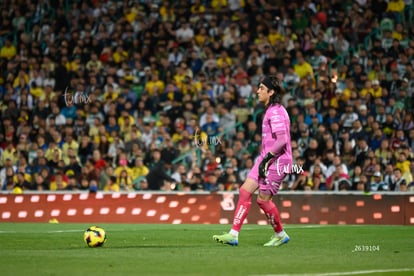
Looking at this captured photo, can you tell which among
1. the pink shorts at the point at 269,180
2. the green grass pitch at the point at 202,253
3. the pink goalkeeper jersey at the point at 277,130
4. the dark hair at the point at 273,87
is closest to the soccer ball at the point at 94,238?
the green grass pitch at the point at 202,253

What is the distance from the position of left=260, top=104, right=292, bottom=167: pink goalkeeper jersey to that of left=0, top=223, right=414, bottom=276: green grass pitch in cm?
115

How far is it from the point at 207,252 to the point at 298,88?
43.9 ft

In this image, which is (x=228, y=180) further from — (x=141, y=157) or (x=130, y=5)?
(x=130, y=5)

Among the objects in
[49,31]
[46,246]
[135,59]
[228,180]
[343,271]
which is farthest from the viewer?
[49,31]

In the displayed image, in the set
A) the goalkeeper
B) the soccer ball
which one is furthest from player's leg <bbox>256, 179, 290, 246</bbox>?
the soccer ball

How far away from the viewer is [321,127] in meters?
23.8

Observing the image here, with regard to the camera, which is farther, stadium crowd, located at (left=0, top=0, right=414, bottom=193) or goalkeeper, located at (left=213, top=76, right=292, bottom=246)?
stadium crowd, located at (left=0, top=0, right=414, bottom=193)

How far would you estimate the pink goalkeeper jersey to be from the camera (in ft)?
45.0

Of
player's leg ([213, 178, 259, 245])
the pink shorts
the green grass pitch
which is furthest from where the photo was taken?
the pink shorts

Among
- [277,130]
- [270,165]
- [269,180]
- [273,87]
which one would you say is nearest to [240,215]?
[269,180]

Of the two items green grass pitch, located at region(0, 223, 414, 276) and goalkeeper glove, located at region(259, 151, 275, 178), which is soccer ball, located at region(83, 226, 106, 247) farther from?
goalkeeper glove, located at region(259, 151, 275, 178)

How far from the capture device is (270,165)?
13.9 meters

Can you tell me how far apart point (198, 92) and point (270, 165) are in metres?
12.8

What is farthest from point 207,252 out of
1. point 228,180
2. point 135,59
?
point 135,59
